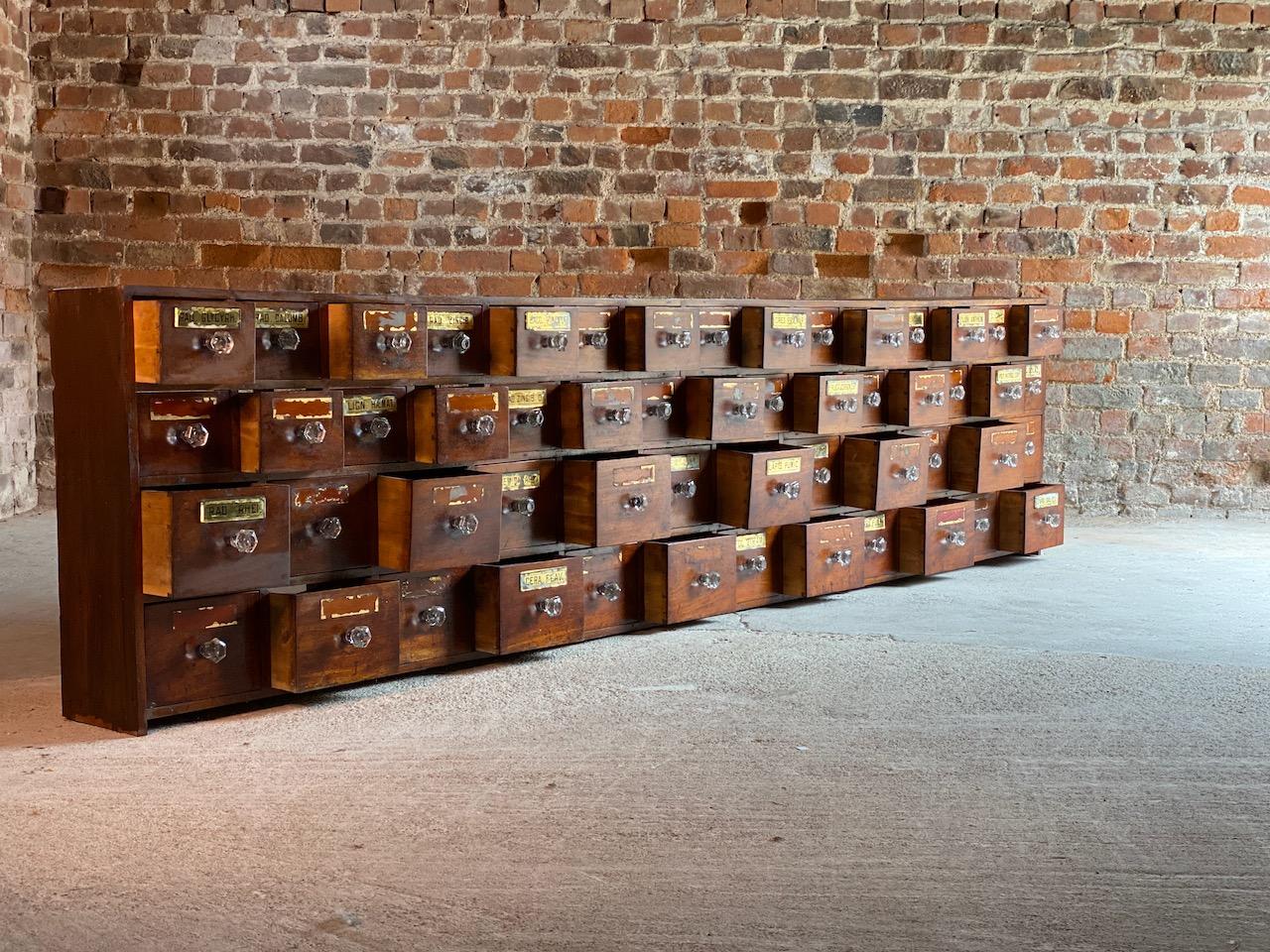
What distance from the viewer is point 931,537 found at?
5.05 metres

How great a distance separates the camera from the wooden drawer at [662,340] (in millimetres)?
4105

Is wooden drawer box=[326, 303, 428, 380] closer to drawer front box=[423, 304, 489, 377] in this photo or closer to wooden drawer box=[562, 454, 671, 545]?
drawer front box=[423, 304, 489, 377]

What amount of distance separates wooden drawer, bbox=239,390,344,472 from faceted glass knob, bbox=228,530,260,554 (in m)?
0.16

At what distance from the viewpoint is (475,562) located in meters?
3.67

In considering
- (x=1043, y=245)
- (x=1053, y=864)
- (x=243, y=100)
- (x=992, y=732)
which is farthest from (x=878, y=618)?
(x=243, y=100)

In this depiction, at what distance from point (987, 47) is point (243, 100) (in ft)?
11.9

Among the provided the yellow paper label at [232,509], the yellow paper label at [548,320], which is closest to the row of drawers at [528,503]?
the yellow paper label at [232,509]

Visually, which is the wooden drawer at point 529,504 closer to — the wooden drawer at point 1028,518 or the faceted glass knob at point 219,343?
the faceted glass knob at point 219,343

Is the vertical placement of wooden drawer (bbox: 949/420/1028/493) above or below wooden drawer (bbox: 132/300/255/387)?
below

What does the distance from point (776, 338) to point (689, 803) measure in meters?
2.11

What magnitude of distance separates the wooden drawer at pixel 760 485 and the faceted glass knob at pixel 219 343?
175cm

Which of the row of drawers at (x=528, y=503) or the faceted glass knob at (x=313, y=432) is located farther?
the faceted glass knob at (x=313, y=432)

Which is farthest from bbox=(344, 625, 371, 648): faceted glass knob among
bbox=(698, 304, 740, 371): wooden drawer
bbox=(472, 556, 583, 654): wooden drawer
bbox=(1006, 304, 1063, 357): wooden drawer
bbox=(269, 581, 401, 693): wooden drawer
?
bbox=(1006, 304, 1063, 357): wooden drawer

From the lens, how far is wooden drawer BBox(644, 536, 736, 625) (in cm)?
419
